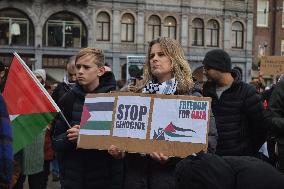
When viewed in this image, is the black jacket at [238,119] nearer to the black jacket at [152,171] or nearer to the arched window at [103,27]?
the black jacket at [152,171]

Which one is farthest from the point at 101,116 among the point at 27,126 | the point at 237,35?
the point at 237,35

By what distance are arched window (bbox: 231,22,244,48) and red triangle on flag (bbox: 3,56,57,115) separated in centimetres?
3805

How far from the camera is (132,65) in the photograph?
26.3 metres

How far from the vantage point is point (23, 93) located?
179 inches

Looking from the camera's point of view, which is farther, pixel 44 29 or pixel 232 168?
pixel 44 29

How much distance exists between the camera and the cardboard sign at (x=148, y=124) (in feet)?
11.9

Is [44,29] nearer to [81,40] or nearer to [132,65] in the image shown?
[81,40]

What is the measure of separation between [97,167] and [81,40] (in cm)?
3263

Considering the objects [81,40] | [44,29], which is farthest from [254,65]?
[44,29]

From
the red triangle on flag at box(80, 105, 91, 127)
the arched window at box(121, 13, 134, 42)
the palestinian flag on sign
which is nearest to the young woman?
the palestinian flag on sign

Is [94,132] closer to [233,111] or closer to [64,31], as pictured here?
[233,111]

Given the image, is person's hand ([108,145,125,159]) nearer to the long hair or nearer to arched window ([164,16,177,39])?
the long hair

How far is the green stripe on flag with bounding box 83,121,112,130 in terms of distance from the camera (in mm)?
3986

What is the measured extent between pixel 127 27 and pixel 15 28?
25.2ft
